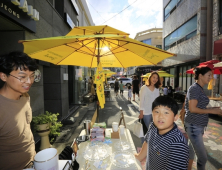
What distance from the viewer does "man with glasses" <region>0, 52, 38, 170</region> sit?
1.54m

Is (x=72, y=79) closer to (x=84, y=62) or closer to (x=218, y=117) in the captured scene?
(x=84, y=62)

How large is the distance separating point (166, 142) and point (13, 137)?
71.9 inches

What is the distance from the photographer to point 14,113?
1610 millimetres

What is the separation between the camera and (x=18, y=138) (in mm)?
1617

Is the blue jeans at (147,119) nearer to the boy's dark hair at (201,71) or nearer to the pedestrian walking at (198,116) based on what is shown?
the pedestrian walking at (198,116)

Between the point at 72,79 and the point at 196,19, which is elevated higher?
the point at 196,19

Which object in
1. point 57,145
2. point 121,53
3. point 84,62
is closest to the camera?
point 121,53

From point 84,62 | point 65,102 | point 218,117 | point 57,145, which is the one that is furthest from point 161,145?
A: point 218,117

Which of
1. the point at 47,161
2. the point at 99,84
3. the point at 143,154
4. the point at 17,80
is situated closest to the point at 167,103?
the point at 143,154

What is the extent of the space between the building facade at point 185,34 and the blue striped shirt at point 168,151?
8952 millimetres

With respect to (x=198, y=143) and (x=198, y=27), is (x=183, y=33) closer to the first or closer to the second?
(x=198, y=27)

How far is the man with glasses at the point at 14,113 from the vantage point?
1537mm

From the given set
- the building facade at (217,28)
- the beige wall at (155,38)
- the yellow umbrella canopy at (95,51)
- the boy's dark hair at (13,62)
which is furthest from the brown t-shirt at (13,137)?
the beige wall at (155,38)

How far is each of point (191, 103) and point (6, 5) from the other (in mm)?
4854
